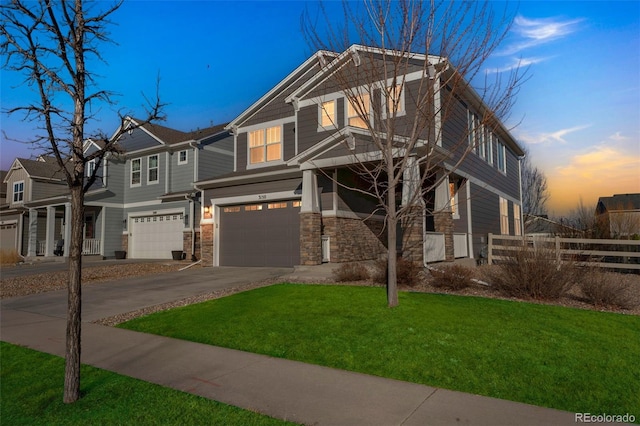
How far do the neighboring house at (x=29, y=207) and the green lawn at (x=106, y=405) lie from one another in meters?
26.2

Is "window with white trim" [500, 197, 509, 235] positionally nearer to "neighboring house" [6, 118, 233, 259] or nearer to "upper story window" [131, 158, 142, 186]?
"neighboring house" [6, 118, 233, 259]

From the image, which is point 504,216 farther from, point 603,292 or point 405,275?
point 603,292

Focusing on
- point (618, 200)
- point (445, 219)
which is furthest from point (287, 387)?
point (618, 200)

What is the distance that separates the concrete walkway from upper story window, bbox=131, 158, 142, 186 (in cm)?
1968

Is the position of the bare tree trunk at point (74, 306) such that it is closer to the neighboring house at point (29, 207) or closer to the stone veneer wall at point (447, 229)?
the stone veneer wall at point (447, 229)

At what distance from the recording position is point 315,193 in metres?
14.3

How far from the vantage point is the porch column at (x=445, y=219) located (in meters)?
13.8

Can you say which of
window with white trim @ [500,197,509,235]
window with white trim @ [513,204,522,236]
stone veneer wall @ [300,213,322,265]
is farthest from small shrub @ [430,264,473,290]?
window with white trim @ [513,204,522,236]

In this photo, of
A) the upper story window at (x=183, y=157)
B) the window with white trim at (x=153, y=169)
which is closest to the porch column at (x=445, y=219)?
the upper story window at (x=183, y=157)

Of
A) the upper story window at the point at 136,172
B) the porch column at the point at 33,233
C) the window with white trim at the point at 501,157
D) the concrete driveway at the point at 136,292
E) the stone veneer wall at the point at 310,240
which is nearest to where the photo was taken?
the concrete driveway at the point at 136,292

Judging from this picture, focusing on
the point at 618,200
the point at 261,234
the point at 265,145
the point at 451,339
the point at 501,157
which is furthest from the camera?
the point at 618,200

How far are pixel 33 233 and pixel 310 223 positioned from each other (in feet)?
75.4

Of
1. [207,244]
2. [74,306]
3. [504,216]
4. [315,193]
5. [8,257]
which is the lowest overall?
[8,257]

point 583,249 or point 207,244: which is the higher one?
point 207,244
